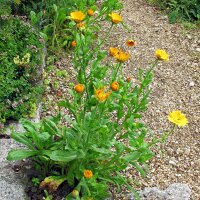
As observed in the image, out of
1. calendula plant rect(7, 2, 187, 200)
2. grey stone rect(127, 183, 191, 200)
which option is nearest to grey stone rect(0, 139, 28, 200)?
calendula plant rect(7, 2, 187, 200)

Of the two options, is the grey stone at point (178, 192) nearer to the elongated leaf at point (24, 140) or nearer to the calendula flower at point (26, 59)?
the elongated leaf at point (24, 140)

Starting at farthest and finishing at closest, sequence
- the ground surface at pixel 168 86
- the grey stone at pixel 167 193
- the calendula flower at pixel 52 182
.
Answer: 1. the ground surface at pixel 168 86
2. the grey stone at pixel 167 193
3. the calendula flower at pixel 52 182

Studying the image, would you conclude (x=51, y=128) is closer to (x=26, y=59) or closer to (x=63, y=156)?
(x=63, y=156)

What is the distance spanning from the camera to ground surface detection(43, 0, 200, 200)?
345cm

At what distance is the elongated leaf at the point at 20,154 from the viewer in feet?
9.28

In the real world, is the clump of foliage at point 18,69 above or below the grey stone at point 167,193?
above

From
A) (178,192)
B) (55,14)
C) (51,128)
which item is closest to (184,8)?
(55,14)

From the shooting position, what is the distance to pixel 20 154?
2.86 meters

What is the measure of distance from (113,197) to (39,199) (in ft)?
1.52

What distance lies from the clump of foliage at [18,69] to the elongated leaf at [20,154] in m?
0.40

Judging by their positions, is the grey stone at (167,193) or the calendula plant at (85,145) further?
the grey stone at (167,193)

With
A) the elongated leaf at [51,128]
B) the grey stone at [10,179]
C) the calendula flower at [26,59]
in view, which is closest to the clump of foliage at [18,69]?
the calendula flower at [26,59]

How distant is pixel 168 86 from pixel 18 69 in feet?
4.31

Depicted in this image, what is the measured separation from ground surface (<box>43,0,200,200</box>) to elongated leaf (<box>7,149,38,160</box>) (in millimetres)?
402
